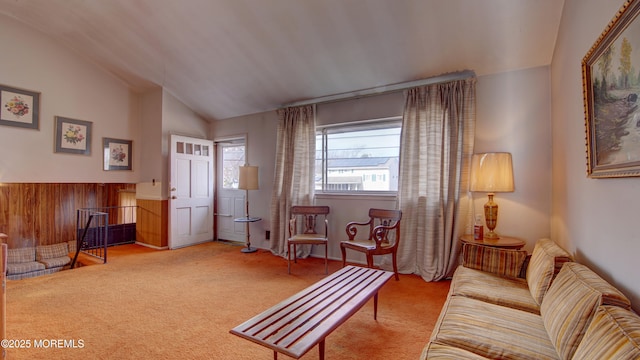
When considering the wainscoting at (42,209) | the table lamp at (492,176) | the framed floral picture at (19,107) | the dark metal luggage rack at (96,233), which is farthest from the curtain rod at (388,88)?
the wainscoting at (42,209)

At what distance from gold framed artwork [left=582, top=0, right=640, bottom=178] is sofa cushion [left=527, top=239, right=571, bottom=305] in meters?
0.53

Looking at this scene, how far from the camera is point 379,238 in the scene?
3250 millimetres

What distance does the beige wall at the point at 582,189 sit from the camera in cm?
140

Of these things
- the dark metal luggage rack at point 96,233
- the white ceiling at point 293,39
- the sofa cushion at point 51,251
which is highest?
the white ceiling at point 293,39

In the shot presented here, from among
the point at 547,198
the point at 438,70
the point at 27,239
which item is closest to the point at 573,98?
the point at 547,198

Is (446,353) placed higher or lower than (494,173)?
lower

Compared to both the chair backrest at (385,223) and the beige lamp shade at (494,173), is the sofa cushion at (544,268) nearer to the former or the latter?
the beige lamp shade at (494,173)

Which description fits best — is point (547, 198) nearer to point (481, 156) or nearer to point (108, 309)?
point (481, 156)

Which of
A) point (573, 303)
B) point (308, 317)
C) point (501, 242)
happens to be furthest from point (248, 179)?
point (573, 303)

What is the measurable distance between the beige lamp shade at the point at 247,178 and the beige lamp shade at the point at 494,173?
3.18 m

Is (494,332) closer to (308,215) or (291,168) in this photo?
(308,215)

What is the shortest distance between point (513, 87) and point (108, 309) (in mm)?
4513

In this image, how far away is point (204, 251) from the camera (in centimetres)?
472

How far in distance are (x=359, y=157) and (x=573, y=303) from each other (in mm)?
2937
